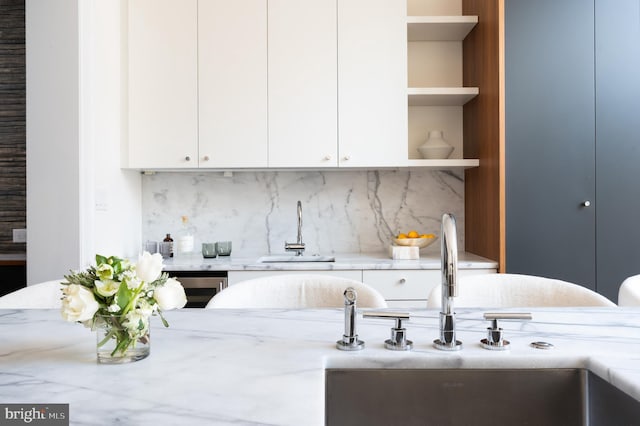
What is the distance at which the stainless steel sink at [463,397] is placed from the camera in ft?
2.88

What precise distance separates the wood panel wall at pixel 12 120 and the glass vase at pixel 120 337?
8.60 ft

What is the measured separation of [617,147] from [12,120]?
371 cm

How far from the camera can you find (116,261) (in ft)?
2.69

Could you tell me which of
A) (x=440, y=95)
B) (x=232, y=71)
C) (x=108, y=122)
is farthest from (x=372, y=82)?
(x=108, y=122)

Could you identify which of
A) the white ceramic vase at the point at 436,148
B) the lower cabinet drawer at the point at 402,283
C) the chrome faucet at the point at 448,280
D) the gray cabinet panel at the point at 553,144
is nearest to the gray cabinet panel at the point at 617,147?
the gray cabinet panel at the point at 553,144

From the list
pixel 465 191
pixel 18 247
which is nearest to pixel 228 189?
pixel 18 247

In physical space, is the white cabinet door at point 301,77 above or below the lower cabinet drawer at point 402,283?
above

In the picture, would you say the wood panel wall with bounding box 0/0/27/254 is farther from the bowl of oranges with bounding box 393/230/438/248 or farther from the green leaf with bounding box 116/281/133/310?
the green leaf with bounding box 116/281/133/310

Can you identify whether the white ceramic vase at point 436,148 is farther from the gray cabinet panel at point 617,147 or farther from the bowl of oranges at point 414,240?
the gray cabinet panel at point 617,147

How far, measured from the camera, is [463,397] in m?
0.89

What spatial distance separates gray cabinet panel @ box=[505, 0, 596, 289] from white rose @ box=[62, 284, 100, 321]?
219 centimetres

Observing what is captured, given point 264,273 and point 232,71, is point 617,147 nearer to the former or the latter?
point 264,273

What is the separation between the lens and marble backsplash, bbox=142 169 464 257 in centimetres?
306

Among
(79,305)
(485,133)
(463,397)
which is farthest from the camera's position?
(485,133)
